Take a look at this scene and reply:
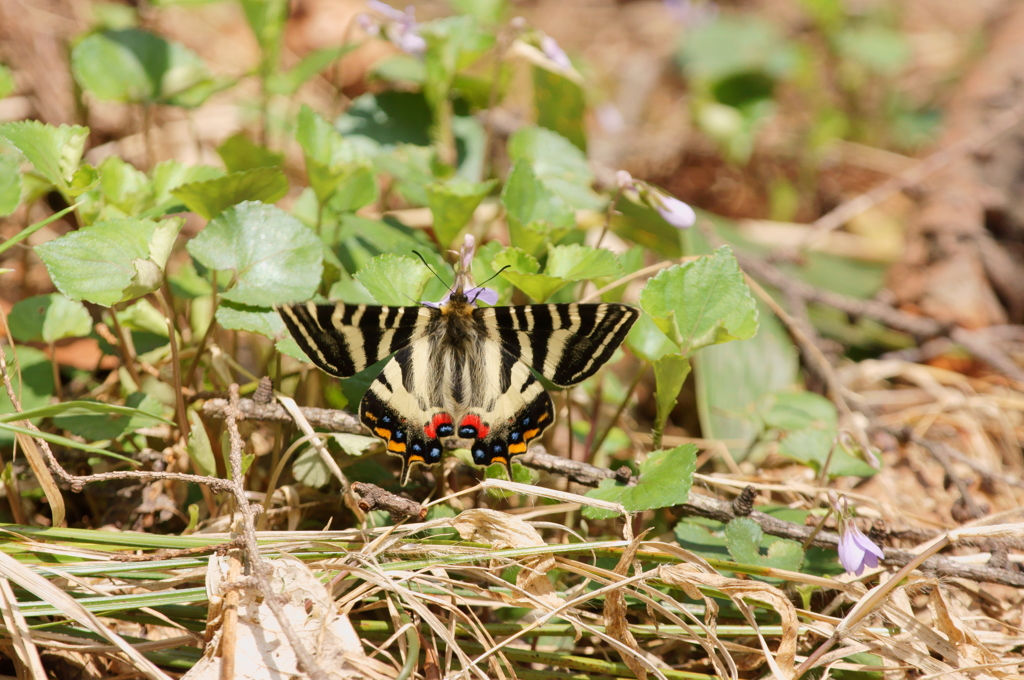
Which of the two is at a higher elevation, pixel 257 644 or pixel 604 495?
pixel 604 495

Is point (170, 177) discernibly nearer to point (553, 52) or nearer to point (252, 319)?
point (252, 319)

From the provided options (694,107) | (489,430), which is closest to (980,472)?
(489,430)

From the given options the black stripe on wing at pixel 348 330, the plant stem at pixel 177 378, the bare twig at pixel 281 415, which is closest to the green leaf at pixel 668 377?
the black stripe on wing at pixel 348 330

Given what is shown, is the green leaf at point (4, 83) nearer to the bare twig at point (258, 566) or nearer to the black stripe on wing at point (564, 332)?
the bare twig at point (258, 566)

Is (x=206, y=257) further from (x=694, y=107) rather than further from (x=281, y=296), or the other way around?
(x=694, y=107)

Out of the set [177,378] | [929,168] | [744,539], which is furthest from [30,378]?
[929,168]

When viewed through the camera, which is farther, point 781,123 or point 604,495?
point 781,123
